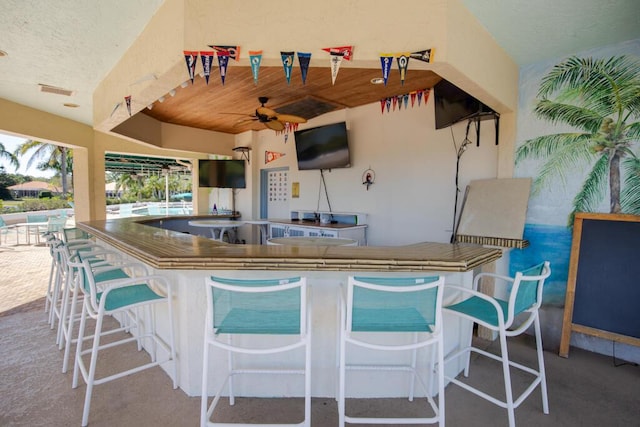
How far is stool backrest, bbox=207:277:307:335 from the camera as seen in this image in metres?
1.49

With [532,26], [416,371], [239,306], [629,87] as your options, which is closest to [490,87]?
[532,26]

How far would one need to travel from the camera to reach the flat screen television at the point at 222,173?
6859 mm

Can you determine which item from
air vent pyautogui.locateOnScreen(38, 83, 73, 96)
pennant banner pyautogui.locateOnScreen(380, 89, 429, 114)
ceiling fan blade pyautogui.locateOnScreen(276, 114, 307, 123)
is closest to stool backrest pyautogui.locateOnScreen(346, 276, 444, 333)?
ceiling fan blade pyautogui.locateOnScreen(276, 114, 307, 123)

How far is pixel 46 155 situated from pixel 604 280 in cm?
2271

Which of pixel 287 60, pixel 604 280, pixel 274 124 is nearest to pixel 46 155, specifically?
pixel 274 124

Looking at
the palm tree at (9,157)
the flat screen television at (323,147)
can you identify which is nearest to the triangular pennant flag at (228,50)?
the flat screen television at (323,147)

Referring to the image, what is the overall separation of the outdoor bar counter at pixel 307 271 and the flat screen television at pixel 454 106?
155 cm

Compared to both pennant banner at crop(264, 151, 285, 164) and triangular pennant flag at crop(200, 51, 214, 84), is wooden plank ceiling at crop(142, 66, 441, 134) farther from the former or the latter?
triangular pennant flag at crop(200, 51, 214, 84)

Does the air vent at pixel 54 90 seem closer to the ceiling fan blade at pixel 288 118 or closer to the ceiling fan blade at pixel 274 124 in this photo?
the ceiling fan blade at pixel 274 124

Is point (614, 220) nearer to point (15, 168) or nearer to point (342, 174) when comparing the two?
point (342, 174)

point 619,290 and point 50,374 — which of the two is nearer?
point 50,374

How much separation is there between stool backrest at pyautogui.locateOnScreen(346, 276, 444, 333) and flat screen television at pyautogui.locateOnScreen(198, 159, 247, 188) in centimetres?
572

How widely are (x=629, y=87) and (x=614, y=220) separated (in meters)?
1.07

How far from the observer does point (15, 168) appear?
61.5ft
